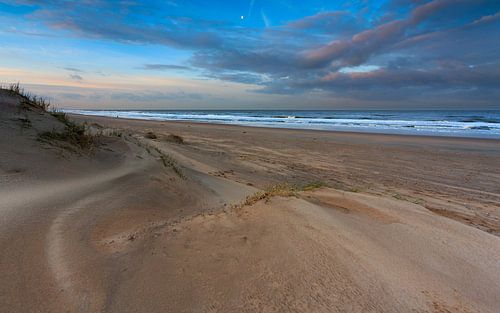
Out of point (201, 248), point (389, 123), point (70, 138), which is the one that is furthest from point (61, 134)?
point (389, 123)

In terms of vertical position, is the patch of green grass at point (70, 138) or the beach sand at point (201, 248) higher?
the patch of green grass at point (70, 138)

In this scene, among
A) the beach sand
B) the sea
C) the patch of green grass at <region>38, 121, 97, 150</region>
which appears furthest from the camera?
the sea

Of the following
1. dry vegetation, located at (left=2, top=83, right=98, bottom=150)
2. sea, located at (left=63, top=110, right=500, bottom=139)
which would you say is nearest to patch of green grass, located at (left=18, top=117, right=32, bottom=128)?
dry vegetation, located at (left=2, top=83, right=98, bottom=150)

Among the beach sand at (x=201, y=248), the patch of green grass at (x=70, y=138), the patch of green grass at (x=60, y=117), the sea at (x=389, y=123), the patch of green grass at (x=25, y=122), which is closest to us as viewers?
the beach sand at (x=201, y=248)

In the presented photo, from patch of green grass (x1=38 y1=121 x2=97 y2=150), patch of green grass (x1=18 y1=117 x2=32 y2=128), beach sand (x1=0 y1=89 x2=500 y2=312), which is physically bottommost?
beach sand (x1=0 y1=89 x2=500 y2=312)

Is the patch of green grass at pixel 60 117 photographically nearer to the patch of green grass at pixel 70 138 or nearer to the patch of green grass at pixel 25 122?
the patch of green grass at pixel 70 138

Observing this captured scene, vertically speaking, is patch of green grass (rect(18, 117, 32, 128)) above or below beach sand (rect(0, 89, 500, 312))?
above

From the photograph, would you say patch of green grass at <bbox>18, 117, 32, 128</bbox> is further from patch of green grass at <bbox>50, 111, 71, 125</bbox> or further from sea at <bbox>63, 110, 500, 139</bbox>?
sea at <bbox>63, 110, 500, 139</bbox>

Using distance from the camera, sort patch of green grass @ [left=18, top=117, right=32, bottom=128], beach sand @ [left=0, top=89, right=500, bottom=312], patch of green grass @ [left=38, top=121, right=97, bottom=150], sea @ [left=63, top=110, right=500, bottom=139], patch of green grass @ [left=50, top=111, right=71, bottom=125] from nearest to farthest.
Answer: beach sand @ [left=0, top=89, right=500, bottom=312]
patch of green grass @ [left=38, top=121, right=97, bottom=150]
patch of green grass @ [left=18, top=117, right=32, bottom=128]
patch of green grass @ [left=50, top=111, right=71, bottom=125]
sea @ [left=63, top=110, right=500, bottom=139]

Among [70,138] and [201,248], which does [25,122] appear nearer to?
[70,138]

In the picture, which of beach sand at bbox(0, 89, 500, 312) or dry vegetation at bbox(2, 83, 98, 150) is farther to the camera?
dry vegetation at bbox(2, 83, 98, 150)

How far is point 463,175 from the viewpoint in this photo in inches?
391

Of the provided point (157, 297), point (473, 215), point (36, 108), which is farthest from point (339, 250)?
point (36, 108)

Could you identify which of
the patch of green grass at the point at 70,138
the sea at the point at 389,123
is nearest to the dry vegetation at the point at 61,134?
the patch of green grass at the point at 70,138
